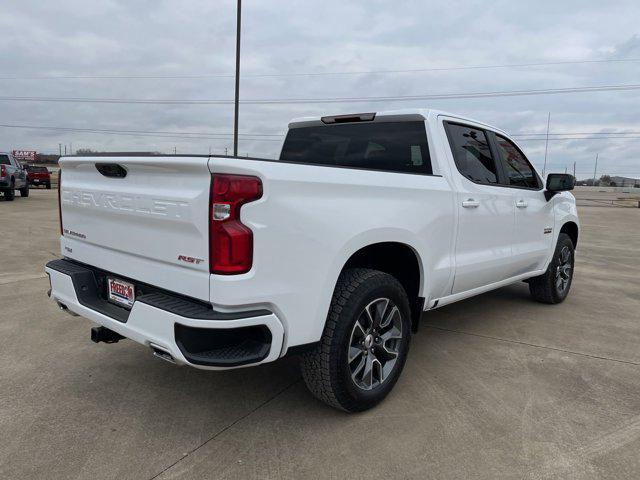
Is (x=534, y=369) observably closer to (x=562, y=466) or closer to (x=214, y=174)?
(x=562, y=466)

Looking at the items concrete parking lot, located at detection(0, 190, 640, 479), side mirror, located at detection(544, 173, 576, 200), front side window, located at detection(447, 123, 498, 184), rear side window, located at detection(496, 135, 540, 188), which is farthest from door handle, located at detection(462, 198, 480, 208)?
side mirror, located at detection(544, 173, 576, 200)

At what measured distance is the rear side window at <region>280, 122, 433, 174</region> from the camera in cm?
372

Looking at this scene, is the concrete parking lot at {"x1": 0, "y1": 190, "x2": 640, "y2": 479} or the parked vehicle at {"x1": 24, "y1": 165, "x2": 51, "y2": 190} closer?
the concrete parking lot at {"x1": 0, "y1": 190, "x2": 640, "y2": 479}

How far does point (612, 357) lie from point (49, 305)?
5.21 meters

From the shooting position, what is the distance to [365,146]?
3990mm

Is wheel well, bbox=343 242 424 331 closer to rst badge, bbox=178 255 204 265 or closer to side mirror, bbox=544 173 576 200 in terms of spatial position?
rst badge, bbox=178 255 204 265

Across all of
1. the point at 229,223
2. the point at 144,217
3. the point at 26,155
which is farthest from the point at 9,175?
the point at 26,155

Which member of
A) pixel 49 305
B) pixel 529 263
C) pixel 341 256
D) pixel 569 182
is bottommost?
pixel 49 305

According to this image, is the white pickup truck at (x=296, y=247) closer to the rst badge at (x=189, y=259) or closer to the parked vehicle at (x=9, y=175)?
the rst badge at (x=189, y=259)

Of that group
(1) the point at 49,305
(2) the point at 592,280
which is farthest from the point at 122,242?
(2) the point at 592,280

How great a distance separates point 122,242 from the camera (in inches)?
109

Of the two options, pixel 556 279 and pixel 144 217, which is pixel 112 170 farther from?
pixel 556 279

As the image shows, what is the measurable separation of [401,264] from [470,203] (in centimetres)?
77

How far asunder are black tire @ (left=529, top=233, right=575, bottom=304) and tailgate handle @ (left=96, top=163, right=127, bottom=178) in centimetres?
443
